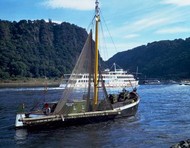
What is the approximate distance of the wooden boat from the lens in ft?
76.0

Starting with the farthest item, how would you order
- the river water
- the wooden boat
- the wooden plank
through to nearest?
the wooden boat < the wooden plank < the river water

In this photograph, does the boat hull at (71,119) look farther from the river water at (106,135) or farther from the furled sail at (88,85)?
the furled sail at (88,85)

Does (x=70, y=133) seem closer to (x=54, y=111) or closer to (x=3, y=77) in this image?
(x=54, y=111)

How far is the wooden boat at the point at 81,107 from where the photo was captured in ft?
76.0

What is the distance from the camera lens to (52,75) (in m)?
199

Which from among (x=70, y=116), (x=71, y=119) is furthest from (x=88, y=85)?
(x=71, y=119)

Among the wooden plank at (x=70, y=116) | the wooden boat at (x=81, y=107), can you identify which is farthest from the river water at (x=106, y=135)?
the wooden plank at (x=70, y=116)

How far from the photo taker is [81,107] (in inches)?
1002

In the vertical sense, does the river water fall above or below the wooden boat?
below

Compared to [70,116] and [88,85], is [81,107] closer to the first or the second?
[70,116]

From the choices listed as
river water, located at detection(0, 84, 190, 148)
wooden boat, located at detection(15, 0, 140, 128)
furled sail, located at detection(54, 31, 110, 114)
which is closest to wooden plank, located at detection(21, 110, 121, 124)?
wooden boat, located at detection(15, 0, 140, 128)

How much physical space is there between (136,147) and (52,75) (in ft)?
604

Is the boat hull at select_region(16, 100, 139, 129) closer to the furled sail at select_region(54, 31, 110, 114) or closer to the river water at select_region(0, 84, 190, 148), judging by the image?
the river water at select_region(0, 84, 190, 148)

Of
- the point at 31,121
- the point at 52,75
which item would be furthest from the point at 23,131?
the point at 52,75
